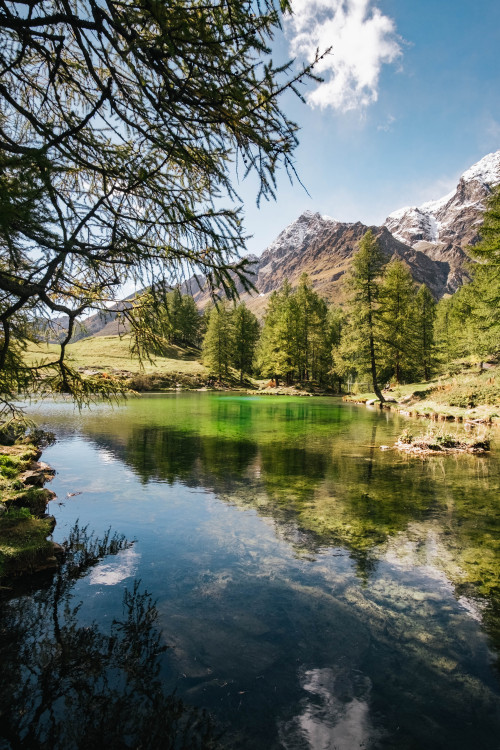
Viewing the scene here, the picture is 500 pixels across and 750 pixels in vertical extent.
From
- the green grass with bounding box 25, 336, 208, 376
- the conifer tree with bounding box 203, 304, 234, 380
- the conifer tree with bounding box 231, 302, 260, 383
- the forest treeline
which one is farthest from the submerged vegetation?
the conifer tree with bounding box 231, 302, 260, 383

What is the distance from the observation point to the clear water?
3.99 metres

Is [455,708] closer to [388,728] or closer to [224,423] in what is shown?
[388,728]

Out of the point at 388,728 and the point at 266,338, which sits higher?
the point at 266,338

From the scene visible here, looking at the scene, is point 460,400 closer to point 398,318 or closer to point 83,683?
point 398,318

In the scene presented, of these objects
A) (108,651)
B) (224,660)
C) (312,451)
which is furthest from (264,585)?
(312,451)

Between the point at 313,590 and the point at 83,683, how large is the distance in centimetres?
351

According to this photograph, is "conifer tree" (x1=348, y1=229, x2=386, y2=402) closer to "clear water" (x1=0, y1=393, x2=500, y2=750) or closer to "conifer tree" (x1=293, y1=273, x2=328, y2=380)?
"conifer tree" (x1=293, y1=273, x2=328, y2=380)

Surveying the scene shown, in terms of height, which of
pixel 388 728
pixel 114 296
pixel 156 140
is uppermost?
pixel 156 140

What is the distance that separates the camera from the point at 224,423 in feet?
85.9

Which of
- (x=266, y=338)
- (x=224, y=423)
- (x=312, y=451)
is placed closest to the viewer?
(x=312, y=451)

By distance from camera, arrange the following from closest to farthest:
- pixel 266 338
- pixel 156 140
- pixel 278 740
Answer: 1. pixel 278 740
2. pixel 156 140
3. pixel 266 338

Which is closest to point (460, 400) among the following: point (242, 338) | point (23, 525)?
point (23, 525)

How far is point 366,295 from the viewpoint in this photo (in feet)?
127

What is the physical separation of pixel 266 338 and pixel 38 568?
205 ft
